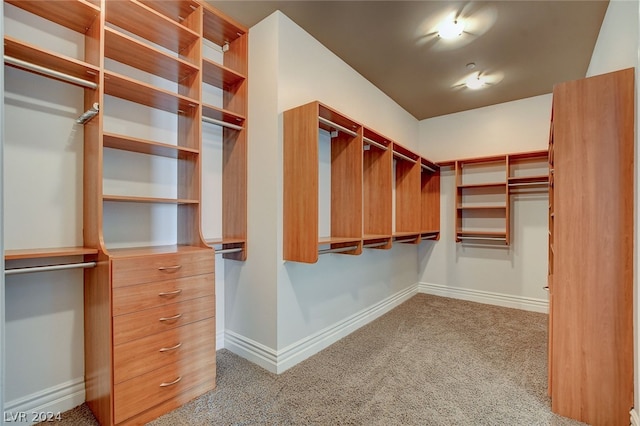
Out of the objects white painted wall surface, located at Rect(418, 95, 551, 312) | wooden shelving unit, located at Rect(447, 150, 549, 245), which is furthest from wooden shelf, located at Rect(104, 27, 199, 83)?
white painted wall surface, located at Rect(418, 95, 551, 312)

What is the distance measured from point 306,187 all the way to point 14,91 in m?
1.73

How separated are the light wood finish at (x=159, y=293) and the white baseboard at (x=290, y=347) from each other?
27.8 inches

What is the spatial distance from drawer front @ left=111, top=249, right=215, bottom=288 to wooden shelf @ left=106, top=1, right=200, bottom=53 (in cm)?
150

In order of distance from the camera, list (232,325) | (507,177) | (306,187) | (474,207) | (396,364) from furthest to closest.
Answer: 1. (474,207)
2. (507,177)
3. (232,325)
4. (396,364)
5. (306,187)

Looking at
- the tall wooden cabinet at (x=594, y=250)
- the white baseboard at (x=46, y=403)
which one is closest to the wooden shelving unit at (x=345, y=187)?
the tall wooden cabinet at (x=594, y=250)

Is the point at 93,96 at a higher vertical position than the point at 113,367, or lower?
higher

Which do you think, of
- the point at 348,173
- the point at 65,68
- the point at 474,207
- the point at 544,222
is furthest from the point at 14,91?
the point at 544,222

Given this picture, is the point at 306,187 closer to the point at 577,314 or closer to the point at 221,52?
the point at 221,52

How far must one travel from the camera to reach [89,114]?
170 cm

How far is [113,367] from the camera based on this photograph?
5.14 ft

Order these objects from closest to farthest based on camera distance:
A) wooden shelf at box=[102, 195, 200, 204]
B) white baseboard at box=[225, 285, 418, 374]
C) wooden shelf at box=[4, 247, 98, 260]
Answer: wooden shelf at box=[4, 247, 98, 260], wooden shelf at box=[102, 195, 200, 204], white baseboard at box=[225, 285, 418, 374]

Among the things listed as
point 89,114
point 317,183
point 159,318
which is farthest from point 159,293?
point 317,183

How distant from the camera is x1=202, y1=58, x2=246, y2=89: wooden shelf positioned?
7.54 feet

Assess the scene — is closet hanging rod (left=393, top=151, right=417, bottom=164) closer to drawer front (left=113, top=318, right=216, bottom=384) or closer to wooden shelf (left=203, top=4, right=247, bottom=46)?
wooden shelf (left=203, top=4, right=247, bottom=46)
